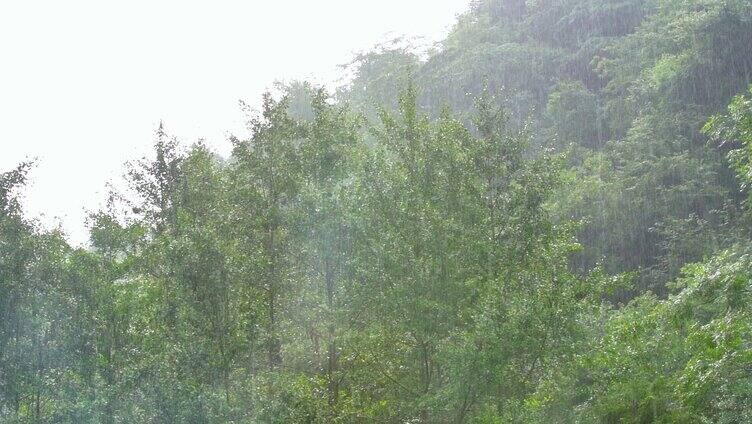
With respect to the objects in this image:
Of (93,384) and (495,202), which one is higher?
(495,202)

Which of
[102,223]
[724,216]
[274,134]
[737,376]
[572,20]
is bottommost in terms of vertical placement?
[737,376]

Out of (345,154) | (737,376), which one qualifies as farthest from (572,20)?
(737,376)

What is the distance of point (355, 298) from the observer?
51.7 feet

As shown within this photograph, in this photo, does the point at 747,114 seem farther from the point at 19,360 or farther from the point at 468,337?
the point at 19,360

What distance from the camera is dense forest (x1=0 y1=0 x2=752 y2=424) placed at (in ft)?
42.9

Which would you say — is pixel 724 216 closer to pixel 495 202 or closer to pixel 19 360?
pixel 495 202

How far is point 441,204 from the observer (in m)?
15.5

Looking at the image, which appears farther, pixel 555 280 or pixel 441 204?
pixel 441 204

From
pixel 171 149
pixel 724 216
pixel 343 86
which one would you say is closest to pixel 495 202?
pixel 171 149

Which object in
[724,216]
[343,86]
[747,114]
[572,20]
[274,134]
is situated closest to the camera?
[747,114]

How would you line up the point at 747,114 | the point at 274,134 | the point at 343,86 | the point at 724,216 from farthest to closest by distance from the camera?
the point at 343,86 < the point at 724,216 < the point at 274,134 < the point at 747,114

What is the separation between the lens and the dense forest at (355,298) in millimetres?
13070

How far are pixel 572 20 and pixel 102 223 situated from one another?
89.0 feet

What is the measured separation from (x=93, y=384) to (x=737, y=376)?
1038cm
